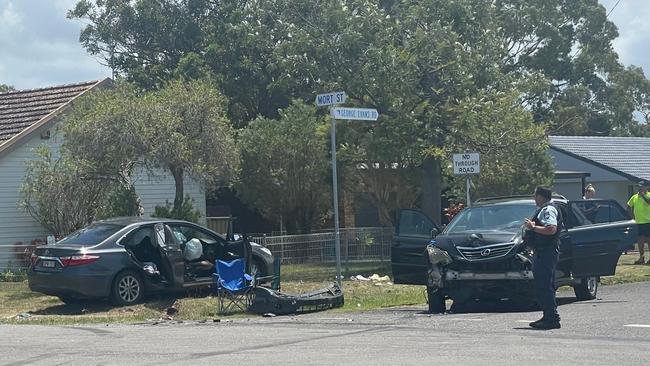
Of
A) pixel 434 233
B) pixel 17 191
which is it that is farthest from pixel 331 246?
pixel 434 233

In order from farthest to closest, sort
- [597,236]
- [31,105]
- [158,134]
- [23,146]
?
[31,105] → [23,146] → [158,134] → [597,236]

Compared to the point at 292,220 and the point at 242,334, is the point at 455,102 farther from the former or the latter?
the point at 242,334

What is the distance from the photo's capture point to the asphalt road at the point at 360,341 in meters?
10.5

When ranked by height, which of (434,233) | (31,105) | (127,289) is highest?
(31,105)

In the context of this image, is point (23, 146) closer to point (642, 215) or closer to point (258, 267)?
point (258, 267)

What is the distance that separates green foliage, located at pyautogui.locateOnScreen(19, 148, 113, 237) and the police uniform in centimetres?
1271

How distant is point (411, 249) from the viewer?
1620 centimetres

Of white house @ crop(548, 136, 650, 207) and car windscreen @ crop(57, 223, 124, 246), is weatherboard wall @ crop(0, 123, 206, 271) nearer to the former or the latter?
car windscreen @ crop(57, 223, 124, 246)

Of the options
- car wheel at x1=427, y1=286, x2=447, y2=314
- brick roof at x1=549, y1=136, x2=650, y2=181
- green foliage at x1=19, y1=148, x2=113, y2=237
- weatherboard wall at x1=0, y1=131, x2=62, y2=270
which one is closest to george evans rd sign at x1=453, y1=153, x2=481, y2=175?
car wheel at x1=427, y1=286, x2=447, y2=314

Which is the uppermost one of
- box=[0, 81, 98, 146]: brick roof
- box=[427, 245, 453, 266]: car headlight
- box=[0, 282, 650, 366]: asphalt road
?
box=[0, 81, 98, 146]: brick roof

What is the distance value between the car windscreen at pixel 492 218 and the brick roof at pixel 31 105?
14.5m

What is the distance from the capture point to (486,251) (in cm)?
1445

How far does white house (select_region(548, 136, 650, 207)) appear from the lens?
35469 mm

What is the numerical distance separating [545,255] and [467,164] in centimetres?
665
